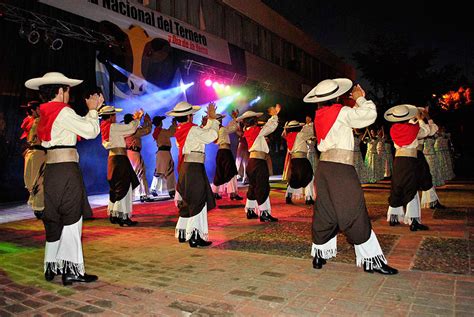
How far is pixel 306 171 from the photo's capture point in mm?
8586

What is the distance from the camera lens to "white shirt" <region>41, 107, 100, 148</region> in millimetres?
3625

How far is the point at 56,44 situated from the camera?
8.98m

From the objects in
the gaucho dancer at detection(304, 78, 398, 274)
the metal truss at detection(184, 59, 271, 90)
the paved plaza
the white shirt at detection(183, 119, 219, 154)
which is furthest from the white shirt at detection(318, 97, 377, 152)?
the metal truss at detection(184, 59, 271, 90)

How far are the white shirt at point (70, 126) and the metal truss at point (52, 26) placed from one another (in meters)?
5.39

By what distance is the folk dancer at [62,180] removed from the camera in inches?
144

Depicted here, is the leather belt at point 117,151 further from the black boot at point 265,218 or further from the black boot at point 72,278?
the black boot at point 72,278

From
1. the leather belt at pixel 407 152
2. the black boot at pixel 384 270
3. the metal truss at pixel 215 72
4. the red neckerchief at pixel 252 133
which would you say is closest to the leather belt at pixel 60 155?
the black boot at pixel 384 270

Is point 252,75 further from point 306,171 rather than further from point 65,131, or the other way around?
point 65,131

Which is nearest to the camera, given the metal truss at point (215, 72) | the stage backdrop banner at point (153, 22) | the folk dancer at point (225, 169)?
the folk dancer at point (225, 169)

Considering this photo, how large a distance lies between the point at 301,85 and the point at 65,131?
2235 cm

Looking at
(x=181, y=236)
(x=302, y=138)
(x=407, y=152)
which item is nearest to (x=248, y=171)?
(x=181, y=236)

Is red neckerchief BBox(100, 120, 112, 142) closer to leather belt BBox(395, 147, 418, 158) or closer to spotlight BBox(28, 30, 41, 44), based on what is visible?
spotlight BBox(28, 30, 41, 44)

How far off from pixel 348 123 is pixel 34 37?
782cm

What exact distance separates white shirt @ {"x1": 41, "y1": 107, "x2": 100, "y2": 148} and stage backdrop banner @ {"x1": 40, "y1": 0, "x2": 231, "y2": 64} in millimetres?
6703
